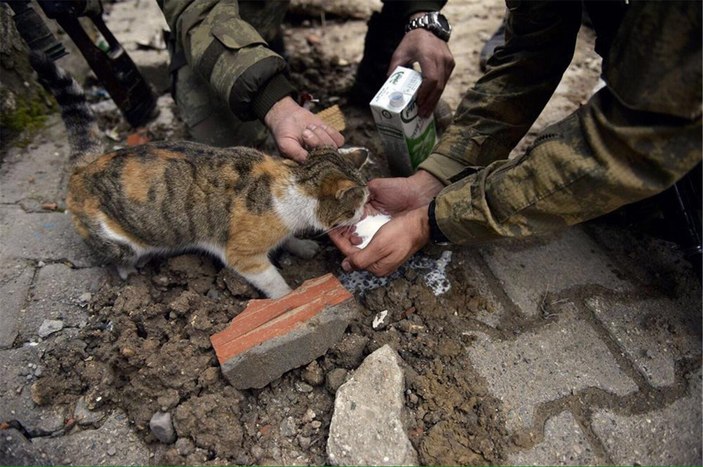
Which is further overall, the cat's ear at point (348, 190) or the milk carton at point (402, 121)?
the milk carton at point (402, 121)

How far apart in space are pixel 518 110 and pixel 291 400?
2.10 metres

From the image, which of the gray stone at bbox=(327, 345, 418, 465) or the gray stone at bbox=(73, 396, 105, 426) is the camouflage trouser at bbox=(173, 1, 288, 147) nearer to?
the gray stone at bbox=(73, 396, 105, 426)

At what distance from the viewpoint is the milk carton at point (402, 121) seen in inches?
120

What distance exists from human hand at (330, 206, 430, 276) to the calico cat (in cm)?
29

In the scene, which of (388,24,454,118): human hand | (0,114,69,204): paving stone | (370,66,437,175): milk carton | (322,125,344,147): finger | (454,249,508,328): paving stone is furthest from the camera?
(0,114,69,204): paving stone

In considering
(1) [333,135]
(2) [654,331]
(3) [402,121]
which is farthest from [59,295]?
(2) [654,331]

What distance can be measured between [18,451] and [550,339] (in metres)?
2.65

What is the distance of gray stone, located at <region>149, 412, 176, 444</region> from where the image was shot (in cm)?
226

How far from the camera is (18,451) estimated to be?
2.12m

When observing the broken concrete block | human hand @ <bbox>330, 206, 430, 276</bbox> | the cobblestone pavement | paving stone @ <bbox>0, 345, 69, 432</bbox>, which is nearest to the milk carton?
human hand @ <bbox>330, 206, 430, 276</bbox>

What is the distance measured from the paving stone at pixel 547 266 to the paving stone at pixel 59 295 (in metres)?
2.47

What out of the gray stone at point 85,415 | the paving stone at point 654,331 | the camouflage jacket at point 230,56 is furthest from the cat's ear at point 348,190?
the gray stone at point 85,415

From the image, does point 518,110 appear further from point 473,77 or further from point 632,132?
point 473,77

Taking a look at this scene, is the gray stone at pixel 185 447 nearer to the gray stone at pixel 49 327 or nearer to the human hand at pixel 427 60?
the gray stone at pixel 49 327
